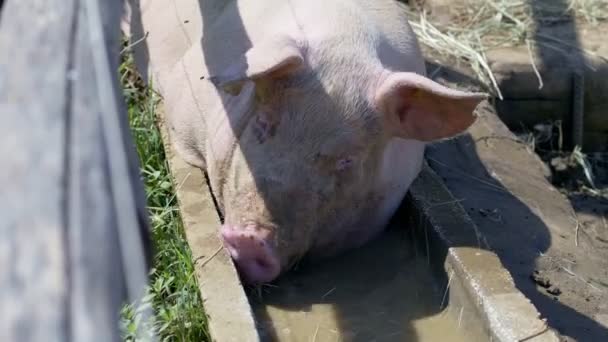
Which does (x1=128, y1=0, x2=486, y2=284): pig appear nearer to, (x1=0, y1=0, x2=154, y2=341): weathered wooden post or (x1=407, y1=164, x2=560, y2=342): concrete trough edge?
(x1=407, y1=164, x2=560, y2=342): concrete trough edge

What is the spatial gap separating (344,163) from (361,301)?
41 cm

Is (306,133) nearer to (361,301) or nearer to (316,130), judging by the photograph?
(316,130)

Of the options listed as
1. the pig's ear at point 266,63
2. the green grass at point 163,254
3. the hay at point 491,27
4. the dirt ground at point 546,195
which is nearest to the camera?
the green grass at point 163,254

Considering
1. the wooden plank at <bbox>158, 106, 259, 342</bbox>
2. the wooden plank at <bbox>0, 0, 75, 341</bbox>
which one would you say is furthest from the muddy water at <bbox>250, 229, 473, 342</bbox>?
the wooden plank at <bbox>0, 0, 75, 341</bbox>

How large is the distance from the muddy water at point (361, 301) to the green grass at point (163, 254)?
0.71ft

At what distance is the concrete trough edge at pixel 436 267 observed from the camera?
2.87 meters

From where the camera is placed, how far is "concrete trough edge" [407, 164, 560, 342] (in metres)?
2.91

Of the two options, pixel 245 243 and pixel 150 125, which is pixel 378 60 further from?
pixel 150 125

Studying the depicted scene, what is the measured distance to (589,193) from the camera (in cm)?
500

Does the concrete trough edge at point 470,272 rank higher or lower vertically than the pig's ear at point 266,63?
lower

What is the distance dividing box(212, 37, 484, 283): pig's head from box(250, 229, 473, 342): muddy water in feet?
0.35

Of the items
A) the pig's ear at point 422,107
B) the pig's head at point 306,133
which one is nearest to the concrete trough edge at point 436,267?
the pig's head at point 306,133

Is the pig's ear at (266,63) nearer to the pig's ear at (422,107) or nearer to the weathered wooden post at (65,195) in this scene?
the pig's ear at (422,107)

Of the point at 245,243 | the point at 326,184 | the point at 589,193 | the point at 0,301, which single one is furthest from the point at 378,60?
the point at 0,301
